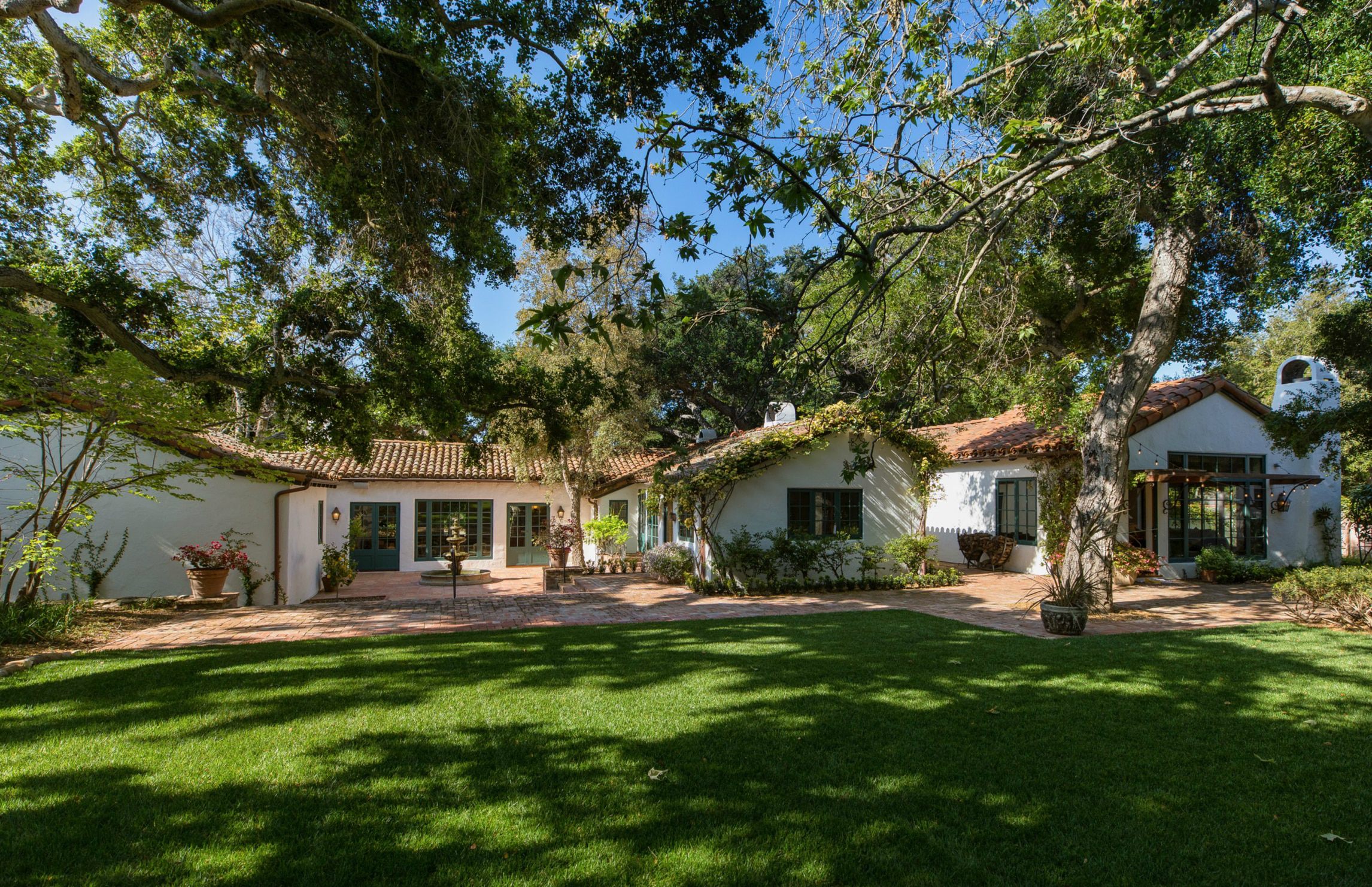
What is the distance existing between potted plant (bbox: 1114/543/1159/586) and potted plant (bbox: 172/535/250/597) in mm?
17127

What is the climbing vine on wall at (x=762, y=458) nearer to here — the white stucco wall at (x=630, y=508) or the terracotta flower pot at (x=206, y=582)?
the white stucco wall at (x=630, y=508)

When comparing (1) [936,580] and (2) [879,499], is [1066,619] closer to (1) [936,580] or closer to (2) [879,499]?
(1) [936,580]

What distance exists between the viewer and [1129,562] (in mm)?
14258

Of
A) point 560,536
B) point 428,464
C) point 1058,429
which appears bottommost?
point 560,536

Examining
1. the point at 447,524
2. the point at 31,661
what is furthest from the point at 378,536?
the point at 31,661

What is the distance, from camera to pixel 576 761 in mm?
4559

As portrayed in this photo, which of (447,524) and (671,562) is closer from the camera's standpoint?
(671,562)

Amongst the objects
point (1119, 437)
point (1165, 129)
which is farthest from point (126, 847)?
point (1165, 129)

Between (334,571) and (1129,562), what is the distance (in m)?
17.5

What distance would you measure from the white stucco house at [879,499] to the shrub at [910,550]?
52 cm

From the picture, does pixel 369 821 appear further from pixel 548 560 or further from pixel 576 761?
pixel 548 560

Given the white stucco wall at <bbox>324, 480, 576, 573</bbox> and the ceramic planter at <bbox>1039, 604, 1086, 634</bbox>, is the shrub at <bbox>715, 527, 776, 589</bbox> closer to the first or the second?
the ceramic planter at <bbox>1039, 604, 1086, 634</bbox>

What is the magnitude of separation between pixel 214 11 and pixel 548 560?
56.3 ft

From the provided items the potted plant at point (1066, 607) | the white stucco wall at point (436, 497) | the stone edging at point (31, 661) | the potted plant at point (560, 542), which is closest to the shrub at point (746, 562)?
the potted plant at point (560, 542)
